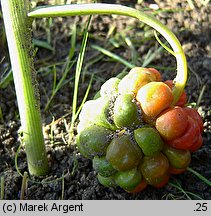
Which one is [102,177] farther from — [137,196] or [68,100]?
[68,100]

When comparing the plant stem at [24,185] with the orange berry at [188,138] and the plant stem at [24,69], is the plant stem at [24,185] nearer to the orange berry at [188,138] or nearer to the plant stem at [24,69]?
the plant stem at [24,69]

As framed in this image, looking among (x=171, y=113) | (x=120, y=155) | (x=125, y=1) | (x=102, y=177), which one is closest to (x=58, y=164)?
(x=102, y=177)

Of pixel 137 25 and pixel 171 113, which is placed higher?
pixel 171 113

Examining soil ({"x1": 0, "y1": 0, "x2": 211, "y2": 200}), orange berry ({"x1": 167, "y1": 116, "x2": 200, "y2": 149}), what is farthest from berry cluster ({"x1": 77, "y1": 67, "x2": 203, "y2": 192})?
soil ({"x1": 0, "y1": 0, "x2": 211, "y2": 200})

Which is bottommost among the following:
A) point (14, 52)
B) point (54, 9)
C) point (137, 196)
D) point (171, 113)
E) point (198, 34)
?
point (137, 196)

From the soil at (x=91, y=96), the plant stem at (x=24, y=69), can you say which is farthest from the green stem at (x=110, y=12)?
the soil at (x=91, y=96)
